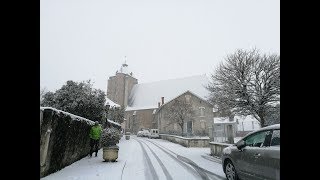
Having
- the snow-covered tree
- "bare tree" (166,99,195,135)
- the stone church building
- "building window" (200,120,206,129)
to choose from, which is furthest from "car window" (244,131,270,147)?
"building window" (200,120,206,129)

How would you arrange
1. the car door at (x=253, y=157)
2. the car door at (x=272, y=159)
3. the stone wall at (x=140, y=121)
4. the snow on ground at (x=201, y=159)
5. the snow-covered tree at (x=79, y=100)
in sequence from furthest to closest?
the stone wall at (x=140, y=121)
the snow-covered tree at (x=79, y=100)
the snow on ground at (x=201, y=159)
the car door at (x=253, y=157)
the car door at (x=272, y=159)

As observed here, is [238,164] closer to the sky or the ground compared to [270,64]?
closer to the ground

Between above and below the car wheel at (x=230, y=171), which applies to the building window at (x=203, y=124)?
below

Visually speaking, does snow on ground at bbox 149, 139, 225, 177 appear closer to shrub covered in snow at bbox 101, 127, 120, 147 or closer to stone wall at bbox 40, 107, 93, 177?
shrub covered in snow at bbox 101, 127, 120, 147

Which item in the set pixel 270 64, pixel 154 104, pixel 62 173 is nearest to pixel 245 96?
pixel 270 64

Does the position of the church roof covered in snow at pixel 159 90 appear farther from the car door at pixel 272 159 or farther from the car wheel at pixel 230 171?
the car door at pixel 272 159

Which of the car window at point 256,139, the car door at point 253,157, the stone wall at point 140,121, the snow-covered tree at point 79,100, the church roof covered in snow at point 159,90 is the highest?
the church roof covered in snow at point 159,90

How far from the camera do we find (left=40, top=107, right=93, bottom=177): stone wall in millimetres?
8886

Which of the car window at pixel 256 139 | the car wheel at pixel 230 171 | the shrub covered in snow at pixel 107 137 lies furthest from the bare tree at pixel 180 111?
the car window at pixel 256 139

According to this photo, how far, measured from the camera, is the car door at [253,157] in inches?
267

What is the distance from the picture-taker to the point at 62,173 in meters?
9.96
